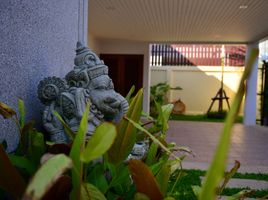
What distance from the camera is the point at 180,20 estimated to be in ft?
24.4

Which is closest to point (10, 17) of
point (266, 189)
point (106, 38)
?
point (266, 189)

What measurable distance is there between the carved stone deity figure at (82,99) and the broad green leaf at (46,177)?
70 cm

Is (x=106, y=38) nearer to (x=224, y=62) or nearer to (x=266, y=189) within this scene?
(x=224, y=62)

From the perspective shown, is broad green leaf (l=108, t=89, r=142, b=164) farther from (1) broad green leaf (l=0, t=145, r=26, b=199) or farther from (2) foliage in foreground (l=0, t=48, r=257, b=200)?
(1) broad green leaf (l=0, t=145, r=26, b=199)

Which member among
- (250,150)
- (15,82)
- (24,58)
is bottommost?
(250,150)

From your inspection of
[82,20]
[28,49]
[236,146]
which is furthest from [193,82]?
[28,49]

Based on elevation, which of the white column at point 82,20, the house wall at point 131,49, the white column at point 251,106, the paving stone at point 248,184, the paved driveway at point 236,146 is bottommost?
the paved driveway at point 236,146

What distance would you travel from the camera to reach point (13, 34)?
1.49 metres

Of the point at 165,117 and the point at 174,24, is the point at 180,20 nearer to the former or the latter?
the point at 174,24

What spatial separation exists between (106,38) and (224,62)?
608 centimetres

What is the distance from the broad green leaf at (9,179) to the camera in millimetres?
852

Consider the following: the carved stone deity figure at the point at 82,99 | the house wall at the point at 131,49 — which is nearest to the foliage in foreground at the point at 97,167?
the carved stone deity figure at the point at 82,99

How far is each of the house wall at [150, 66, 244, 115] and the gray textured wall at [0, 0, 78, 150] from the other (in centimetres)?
1255

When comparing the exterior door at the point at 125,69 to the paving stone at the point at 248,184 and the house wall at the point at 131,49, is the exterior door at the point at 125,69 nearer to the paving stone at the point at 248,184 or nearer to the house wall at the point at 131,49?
the house wall at the point at 131,49
